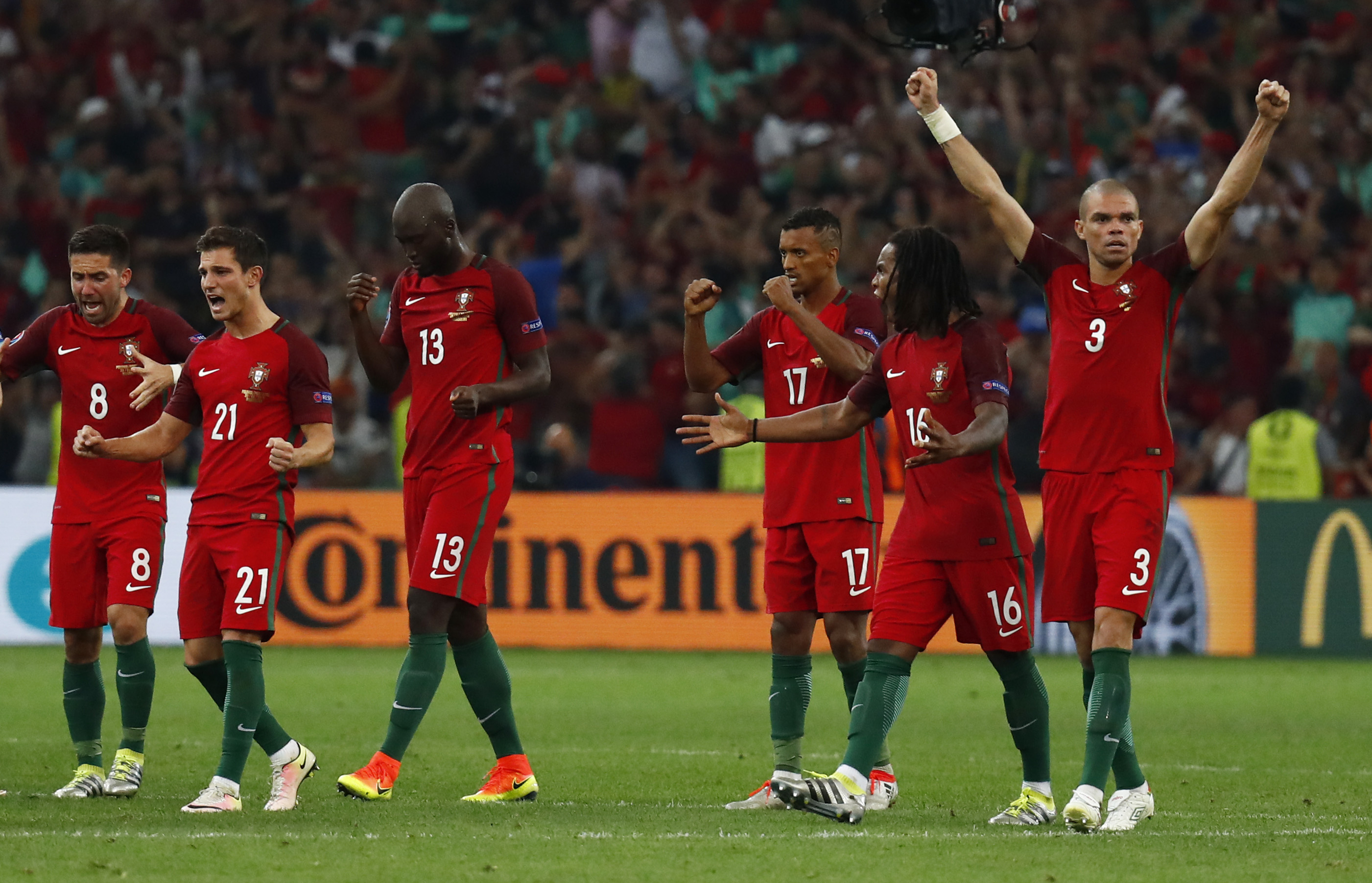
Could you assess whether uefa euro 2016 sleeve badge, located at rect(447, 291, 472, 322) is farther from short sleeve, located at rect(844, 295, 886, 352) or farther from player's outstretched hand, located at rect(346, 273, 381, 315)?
short sleeve, located at rect(844, 295, 886, 352)

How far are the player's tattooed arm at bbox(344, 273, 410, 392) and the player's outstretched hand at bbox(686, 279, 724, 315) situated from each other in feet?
4.47

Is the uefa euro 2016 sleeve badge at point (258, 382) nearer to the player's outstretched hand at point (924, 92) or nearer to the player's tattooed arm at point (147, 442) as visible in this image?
the player's tattooed arm at point (147, 442)

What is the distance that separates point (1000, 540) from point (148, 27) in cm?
1890

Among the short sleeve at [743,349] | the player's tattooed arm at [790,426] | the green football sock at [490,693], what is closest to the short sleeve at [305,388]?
the green football sock at [490,693]

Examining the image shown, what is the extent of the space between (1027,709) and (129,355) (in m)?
4.40

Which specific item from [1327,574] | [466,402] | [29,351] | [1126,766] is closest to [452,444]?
[466,402]

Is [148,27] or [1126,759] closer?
[1126,759]

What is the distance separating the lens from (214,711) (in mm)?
13539

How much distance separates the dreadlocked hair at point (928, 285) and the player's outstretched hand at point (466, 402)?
1871mm

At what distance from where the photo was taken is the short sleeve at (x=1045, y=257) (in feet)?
27.7

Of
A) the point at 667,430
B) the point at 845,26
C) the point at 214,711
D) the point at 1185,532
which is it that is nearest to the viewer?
the point at 214,711

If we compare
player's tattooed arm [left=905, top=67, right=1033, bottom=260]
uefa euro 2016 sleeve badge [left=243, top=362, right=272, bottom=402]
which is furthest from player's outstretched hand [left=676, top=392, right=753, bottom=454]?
uefa euro 2016 sleeve badge [left=243, top=362, right=272, bottom=402]

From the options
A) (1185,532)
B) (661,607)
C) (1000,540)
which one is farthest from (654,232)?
(1000,540)

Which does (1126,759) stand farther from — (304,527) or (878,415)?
(304,527)
